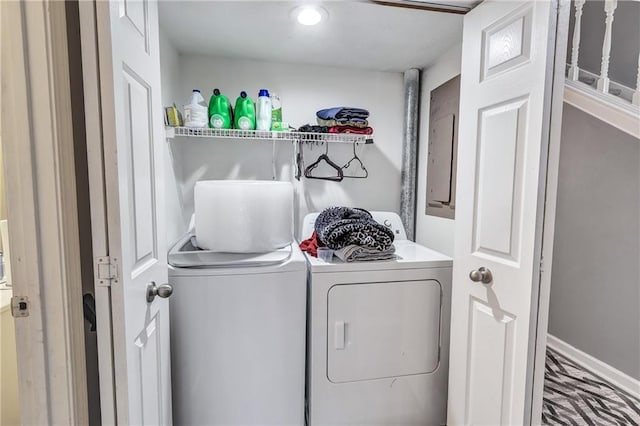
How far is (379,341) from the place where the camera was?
163 centimetres

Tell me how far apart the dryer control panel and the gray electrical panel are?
0.25 meters

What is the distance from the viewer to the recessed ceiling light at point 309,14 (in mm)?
1552

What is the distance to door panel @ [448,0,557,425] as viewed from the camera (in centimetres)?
108

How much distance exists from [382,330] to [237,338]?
78cm

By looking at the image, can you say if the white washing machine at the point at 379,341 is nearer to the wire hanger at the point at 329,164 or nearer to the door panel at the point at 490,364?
the door panel at the point at 490,364

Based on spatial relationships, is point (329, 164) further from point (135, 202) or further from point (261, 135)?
point (135, 202)

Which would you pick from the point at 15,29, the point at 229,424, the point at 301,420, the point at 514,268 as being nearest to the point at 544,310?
the point at 514,268

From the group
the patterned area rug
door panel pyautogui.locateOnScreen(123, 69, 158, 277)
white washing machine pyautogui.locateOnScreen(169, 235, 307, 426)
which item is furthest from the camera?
the patterned area rug

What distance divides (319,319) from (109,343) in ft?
3.13

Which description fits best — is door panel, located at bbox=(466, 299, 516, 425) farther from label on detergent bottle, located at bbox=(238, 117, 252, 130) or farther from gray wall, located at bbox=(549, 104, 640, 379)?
label on detergent bottle, located at bbox=(238, 117, 252, 130)

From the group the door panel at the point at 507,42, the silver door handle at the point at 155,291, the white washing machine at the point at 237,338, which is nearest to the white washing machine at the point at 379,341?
the white washing machine at the point at 237,338

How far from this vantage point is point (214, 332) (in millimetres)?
1469

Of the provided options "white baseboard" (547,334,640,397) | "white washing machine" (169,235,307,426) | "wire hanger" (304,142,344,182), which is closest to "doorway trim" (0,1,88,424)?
"white washing machine" (169,235,307,426)

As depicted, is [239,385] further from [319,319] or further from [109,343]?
[109,343]
